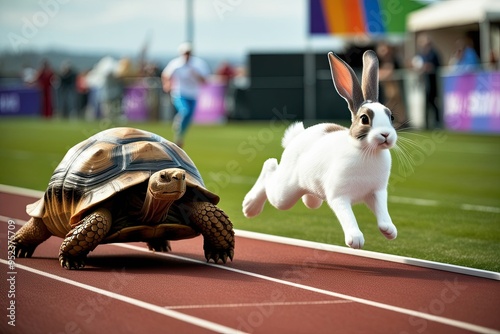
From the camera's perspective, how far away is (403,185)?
18.2 metres

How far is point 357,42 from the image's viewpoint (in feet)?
124

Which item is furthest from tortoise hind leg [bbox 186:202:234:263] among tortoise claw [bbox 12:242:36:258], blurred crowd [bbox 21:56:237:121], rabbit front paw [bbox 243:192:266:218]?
blurred crowd [bbox 21:56:237:121]

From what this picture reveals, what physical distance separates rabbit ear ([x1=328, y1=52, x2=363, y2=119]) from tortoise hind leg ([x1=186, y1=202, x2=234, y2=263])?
1.61 m

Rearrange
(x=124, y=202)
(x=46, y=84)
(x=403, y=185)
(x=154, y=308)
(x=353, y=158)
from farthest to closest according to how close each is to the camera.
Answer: (x=46, y=84) → (x=403, y=185) → (x=124, y=202) → (x=353, y=158) → (x=154, y=308)

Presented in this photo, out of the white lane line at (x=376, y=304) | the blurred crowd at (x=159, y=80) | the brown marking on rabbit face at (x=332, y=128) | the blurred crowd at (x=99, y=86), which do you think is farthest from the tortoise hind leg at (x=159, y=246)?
the blurred crowd at (x=99, y=86)

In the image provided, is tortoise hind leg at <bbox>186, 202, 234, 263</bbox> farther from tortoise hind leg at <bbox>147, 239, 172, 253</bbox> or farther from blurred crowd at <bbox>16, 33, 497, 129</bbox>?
blurred crowd at <bbox>16, 33, 497, 129</bbox>

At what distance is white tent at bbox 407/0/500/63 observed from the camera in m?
33.3

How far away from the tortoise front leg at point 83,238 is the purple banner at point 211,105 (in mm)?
32037

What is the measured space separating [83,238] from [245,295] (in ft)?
5.86

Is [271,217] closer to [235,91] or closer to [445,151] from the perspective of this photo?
[445,151]

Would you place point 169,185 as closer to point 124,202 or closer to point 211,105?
point 124,202

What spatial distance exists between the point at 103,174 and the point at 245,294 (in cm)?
206

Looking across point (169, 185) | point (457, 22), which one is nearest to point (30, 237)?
point (169, 185)

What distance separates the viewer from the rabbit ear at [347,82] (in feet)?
30.6
